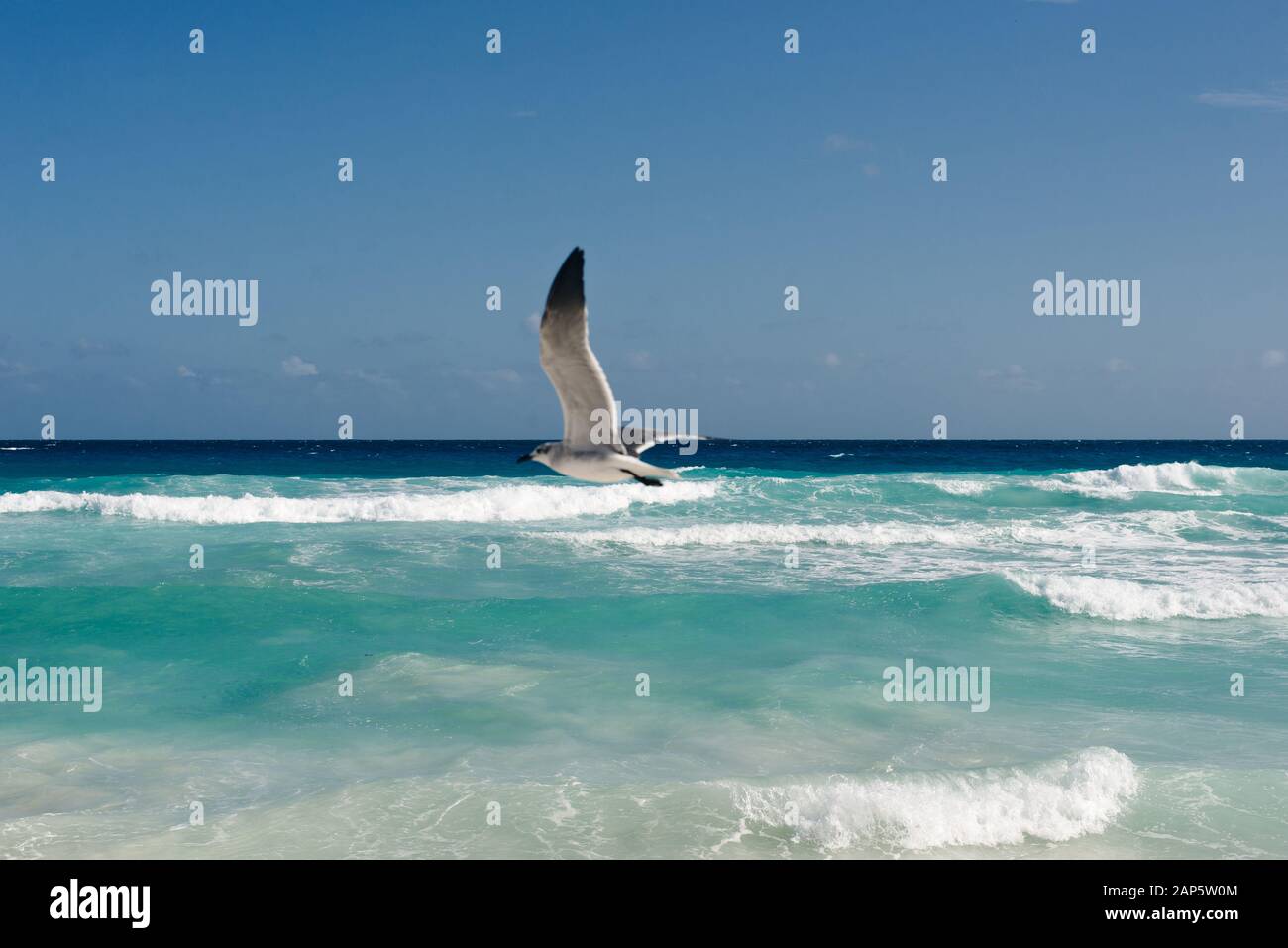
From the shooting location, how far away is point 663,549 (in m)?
19.3

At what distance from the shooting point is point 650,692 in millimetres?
10188

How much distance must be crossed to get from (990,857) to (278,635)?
30.0 ft

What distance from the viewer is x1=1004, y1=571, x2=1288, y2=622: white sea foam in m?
13.3

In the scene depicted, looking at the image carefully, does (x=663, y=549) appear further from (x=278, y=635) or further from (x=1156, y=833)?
(x=1156, y=833)

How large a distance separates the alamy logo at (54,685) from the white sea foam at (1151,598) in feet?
38.8

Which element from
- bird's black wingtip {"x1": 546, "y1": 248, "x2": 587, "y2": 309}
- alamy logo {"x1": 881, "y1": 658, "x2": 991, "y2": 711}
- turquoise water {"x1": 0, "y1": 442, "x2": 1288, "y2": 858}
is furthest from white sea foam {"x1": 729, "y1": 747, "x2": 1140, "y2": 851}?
bird's black wingtip {"x1": 546, "y1": 248, "x2": 587, "y2": 309}

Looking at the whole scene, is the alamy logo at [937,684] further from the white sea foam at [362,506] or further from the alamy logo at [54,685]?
the white sea foam at [362,506]

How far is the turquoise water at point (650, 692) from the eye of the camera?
6.77 m

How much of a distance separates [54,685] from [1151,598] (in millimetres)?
13540

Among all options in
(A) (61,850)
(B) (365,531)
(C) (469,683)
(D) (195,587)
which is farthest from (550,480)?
(A) (61,850)

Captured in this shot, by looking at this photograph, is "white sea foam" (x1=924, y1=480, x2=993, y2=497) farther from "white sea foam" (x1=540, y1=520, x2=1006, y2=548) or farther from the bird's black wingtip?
the bird's black wingtip

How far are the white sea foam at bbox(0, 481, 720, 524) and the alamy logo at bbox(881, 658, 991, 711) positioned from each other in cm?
1418
